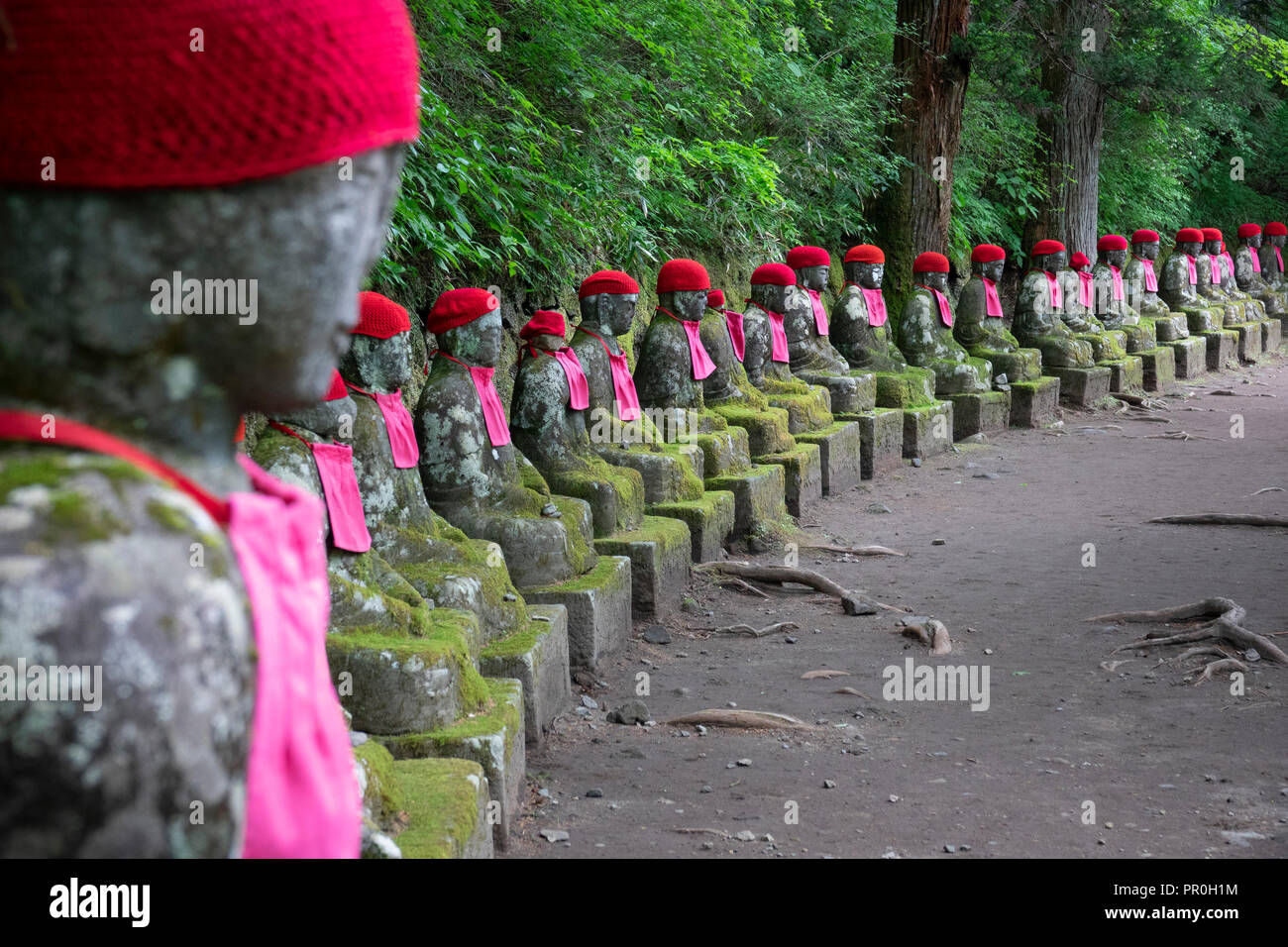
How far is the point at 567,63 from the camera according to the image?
702cm

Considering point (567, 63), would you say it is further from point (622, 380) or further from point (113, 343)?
point (113, 343)

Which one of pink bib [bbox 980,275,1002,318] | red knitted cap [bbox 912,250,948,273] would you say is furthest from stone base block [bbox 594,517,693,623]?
pink bib [bbox 980,275,1002,318]

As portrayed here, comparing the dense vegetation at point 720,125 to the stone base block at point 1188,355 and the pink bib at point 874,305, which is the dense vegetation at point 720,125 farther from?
the stone base block at point 1188,355

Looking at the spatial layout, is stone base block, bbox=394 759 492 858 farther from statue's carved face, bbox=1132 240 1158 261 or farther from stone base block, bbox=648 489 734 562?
statue's carved face, bbox=1132 240 1158 261

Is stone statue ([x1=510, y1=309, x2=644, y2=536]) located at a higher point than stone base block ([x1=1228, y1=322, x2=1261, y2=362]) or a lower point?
lower

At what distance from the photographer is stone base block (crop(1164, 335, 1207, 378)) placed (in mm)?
15219

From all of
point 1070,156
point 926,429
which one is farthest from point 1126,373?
point 926,429

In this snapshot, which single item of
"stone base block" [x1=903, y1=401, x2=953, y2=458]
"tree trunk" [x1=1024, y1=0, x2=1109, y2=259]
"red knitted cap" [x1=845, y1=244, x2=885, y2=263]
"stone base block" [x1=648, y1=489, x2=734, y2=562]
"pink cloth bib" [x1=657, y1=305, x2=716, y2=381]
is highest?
"tree trunk" [x1=1024, y1=0, x2=1109, y2=259]

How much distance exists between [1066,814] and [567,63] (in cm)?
485

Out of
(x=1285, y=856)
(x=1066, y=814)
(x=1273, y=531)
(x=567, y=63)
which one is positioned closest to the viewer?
(x=1285, y=856)

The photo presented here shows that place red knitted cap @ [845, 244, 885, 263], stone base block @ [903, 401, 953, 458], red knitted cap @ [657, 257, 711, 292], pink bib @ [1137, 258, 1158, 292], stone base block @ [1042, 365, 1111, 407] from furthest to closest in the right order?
1. pink bib @ [1137, 258, 1158, 292]
2. stone base block @ [1042, 365, 1111, 407]
3. red knitted cap @ [845, 244, 885, 263]
4. stone base block @ [903, 401, 953, 458]
5. red knitted cap @ [657, 257, 711, 292]

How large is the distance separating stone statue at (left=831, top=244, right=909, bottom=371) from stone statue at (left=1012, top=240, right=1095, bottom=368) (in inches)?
126

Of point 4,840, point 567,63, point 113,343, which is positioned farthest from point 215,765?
point 567,63

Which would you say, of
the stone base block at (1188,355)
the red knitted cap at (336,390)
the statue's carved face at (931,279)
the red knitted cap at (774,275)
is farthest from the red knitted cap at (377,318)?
the stone base block at (1188,355)
